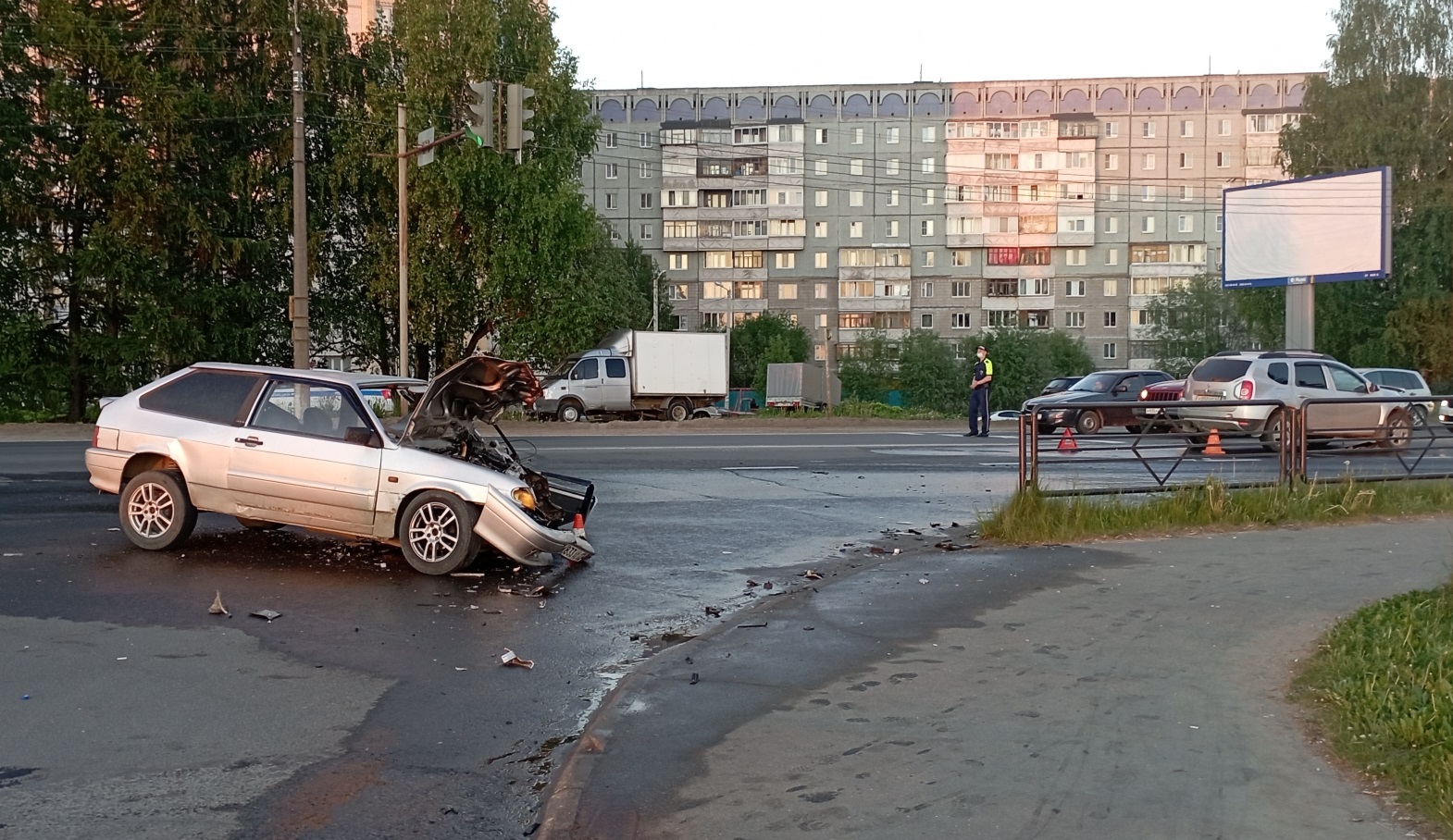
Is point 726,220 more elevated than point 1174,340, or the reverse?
point 726,220

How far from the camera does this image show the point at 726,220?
9544 centimetres

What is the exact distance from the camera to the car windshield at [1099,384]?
31.8m

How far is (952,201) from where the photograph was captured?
309ft

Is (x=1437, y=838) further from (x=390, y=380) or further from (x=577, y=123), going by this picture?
(x=577, y=123)

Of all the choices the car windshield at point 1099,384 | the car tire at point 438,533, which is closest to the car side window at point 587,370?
the car windshield at point 1099,384

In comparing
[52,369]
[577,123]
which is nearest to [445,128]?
[577,123]

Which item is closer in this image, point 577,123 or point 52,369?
point 52,369

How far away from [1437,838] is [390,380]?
832 centimetres

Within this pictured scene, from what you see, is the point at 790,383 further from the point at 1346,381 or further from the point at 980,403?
the point at 1346,381

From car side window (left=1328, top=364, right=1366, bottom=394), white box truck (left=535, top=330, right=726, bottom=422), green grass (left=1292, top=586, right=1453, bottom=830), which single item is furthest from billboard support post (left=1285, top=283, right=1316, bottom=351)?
green grass (left=1292, top=586, right=1453, bottom=830)

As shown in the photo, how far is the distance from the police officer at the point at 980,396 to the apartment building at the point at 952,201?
68.5 metres

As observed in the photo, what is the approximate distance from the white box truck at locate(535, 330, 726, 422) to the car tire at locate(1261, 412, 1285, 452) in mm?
27944

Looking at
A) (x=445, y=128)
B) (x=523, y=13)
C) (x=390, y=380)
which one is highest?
(x=523, y=13)

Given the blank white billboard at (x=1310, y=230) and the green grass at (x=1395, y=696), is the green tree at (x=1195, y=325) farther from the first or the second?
the green grass at (x=1395, y=696)
